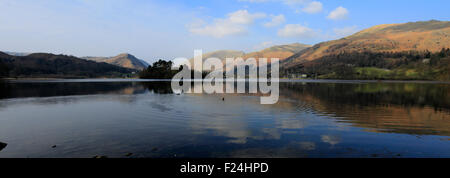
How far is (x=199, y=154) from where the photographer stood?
1501 centimetres

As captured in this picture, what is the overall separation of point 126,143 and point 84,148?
8.89ft

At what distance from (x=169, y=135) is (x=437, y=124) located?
95.0ft

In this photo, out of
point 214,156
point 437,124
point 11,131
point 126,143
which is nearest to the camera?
point 214,156

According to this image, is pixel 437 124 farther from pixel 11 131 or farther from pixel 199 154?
pixel 11 131

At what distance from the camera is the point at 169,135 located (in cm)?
1992
